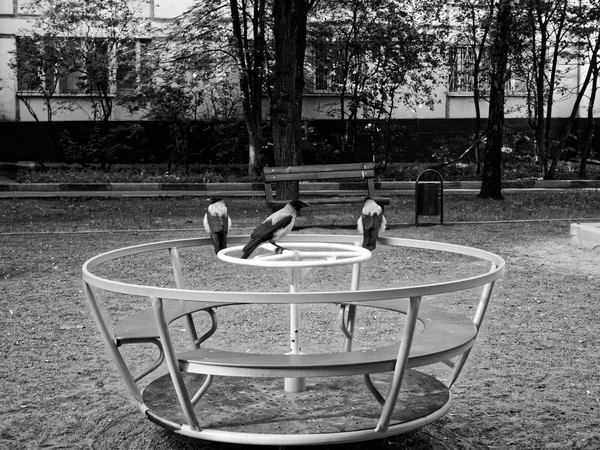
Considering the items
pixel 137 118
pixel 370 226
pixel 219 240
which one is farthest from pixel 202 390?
pixel 137 118

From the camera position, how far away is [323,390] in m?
4.58

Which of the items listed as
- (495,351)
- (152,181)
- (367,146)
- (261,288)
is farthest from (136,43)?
(495,351)

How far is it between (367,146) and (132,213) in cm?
1186

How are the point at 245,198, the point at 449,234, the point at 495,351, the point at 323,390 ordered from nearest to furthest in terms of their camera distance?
the point at 323,390, the point at 495,351, the point at 449,234, the point at 245,198

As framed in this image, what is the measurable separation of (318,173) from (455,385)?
6950mm

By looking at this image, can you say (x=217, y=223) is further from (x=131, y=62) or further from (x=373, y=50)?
(x=131, y=62)

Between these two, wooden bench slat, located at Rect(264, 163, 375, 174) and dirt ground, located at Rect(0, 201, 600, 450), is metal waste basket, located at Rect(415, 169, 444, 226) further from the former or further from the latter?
dirt ground, located at Rect(0, 201, 600, 450)

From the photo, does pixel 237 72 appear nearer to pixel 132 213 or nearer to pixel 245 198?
pixel 245 198

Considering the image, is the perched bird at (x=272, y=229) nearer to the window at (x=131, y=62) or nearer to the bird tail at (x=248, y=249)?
the bird tail at (x=248, y=249)

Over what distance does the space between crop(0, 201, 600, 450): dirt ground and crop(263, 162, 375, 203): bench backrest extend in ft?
6.01

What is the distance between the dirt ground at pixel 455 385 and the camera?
4.23 metres

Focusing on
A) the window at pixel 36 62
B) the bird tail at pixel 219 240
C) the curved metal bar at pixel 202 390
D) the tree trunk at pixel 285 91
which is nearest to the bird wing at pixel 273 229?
the bird tail at pixel 219 240

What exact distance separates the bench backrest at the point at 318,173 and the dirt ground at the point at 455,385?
1.83m

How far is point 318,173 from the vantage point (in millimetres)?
11758
